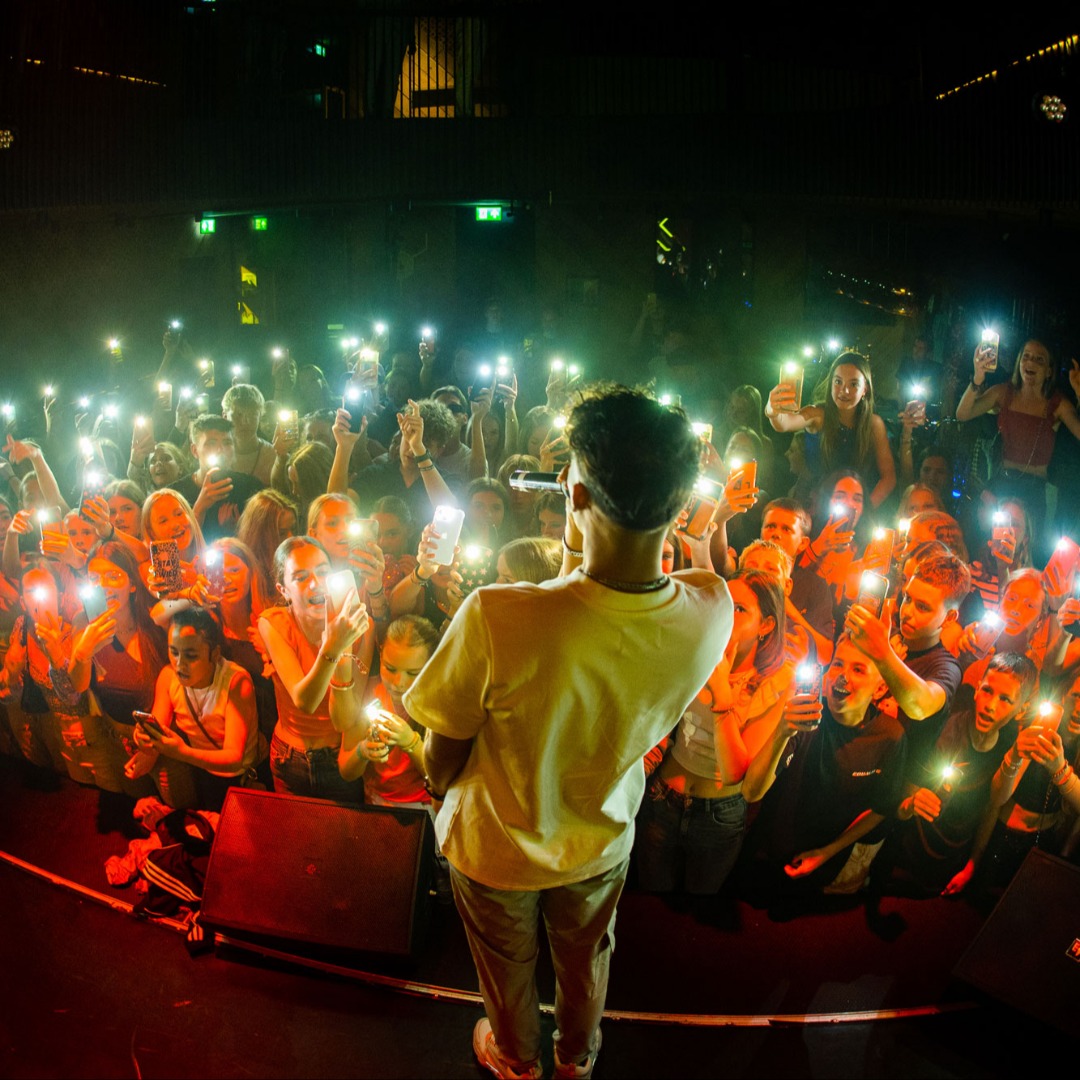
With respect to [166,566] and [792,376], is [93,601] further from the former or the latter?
[792,376]

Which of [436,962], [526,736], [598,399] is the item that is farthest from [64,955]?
[598,399]

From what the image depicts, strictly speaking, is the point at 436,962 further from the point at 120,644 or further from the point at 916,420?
the point at 916,420

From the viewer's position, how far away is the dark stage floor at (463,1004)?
2676mm

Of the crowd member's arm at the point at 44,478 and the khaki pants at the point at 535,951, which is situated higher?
the crowd member's arm at the point at 44,478

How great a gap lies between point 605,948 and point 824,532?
250 centimetres

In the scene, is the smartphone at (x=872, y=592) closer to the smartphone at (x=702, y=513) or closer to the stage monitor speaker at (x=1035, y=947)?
the smartphone at (x=702, y=513)

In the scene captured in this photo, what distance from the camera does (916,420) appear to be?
17.3ft

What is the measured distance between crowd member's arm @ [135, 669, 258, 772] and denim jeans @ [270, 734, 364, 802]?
15 cm

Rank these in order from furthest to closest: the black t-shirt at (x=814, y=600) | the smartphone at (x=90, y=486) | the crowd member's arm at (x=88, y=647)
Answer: the smartphone at (x=90, y=486), the black t-shirt at (x=814, y=600), the crowd member's arm at (x=88, y=647)

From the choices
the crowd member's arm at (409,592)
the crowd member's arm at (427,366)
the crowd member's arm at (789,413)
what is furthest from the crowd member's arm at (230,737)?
the crowd member's arm at (427,366)

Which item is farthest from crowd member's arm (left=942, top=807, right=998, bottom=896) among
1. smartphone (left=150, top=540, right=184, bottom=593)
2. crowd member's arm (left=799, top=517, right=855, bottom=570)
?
smartphone (left=150, top=540, right=184, bottom=593)

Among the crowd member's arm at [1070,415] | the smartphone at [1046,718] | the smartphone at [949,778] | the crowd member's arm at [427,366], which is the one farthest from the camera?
the crowd member's arm at [427,366]

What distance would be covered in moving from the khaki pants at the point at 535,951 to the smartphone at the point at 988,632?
2032 mm

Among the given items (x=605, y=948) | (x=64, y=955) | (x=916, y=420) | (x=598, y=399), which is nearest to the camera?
(x=598, y=399)
